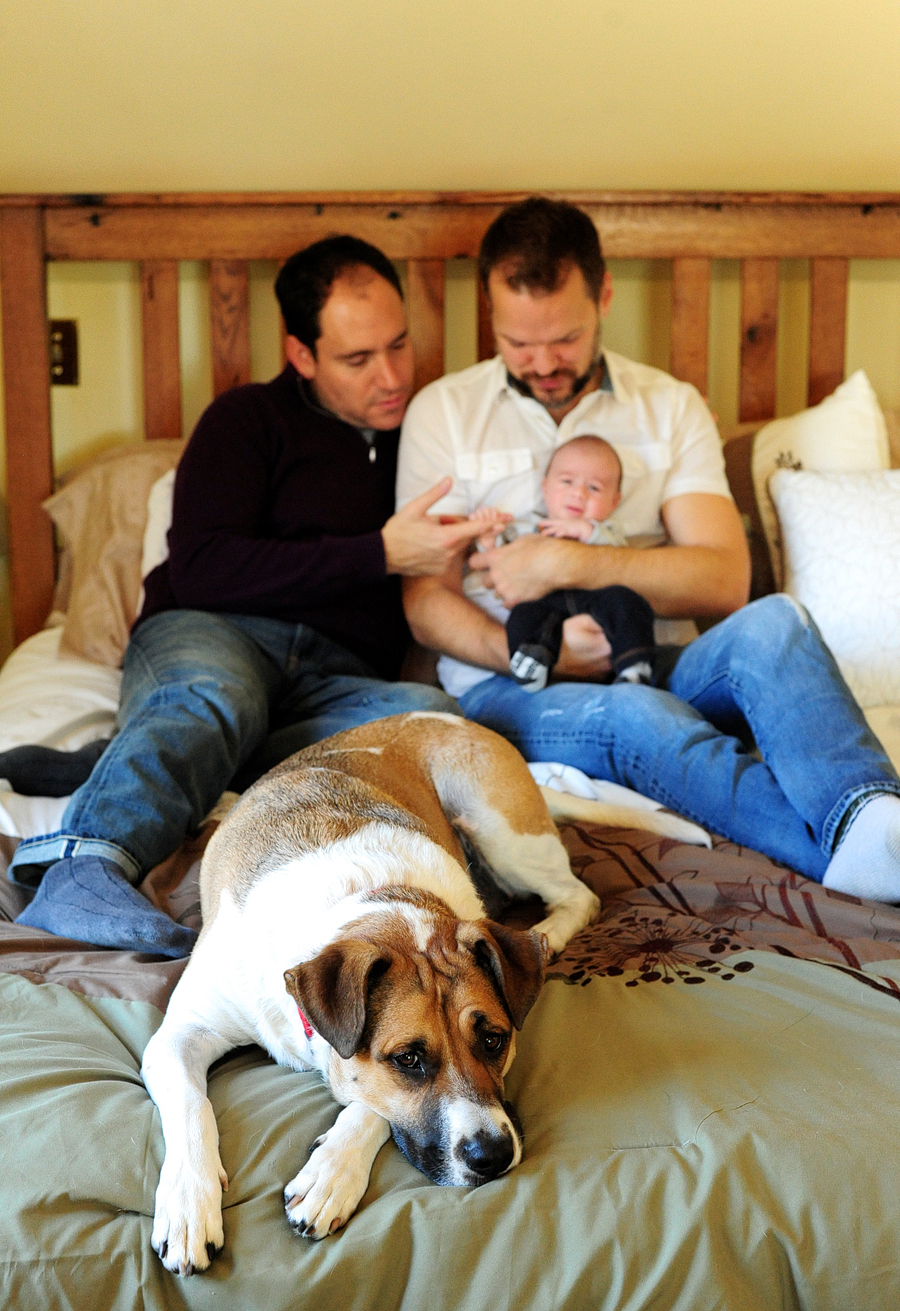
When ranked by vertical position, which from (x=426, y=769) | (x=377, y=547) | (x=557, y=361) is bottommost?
(x=426, y=769)

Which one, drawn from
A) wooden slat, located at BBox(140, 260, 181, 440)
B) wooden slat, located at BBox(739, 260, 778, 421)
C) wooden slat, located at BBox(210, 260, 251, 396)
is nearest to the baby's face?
wooden slat, located at BBox(739, 260, 778, 421)

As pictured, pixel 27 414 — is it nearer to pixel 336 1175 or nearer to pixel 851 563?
pixel 851 563

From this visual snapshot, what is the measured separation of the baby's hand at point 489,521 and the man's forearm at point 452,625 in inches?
6.1

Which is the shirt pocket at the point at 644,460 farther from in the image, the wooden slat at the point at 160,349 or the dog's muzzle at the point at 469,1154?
the dog's muzzle at the point at 469,1154

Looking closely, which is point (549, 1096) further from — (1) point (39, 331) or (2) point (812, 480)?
(1) point (39, 331)

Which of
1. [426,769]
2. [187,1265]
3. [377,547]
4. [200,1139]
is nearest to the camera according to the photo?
[187,1265]

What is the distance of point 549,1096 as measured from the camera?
3.92ft

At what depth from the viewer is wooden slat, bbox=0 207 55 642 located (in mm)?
3186

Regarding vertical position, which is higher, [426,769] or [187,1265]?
[426,769]

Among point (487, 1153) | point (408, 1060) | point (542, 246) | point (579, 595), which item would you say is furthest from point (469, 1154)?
point (542, 246)

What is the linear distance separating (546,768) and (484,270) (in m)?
1.31

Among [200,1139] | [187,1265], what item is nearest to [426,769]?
[200,1139]

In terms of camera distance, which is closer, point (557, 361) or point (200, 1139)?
point (200, 1139)

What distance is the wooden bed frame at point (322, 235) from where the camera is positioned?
10.5ft
